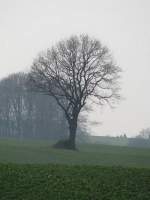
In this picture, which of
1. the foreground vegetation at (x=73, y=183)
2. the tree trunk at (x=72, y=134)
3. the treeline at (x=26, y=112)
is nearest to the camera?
the foreground vegetation at (x=73, y=183)

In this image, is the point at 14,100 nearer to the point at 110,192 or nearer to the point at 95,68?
the point at 95,68

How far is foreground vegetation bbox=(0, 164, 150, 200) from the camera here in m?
23.3

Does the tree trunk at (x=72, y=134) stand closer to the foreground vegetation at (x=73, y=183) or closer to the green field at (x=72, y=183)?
the green field at (x=72, y=183)

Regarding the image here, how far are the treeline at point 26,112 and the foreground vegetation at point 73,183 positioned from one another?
77.3 metres

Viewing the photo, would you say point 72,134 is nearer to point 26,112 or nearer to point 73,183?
point 73,183

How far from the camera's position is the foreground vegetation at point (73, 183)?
23.3 meters

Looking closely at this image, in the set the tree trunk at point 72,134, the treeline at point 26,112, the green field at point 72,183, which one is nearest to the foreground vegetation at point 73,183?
the green field at point 72,183

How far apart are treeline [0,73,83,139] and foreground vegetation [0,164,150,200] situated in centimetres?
7726

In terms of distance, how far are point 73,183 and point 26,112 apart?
89615 millimetres

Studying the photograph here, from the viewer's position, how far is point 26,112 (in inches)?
4491

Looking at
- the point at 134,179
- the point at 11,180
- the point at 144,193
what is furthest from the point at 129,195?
the point at 11,180

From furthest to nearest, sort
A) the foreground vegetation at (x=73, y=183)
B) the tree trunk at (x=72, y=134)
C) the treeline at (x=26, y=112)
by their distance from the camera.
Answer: the treeline at (x=26, y=112)
the tree trunk at (x=72, y=134)
the foreground vegetation at (x=73, y=183)

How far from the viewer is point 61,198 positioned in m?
23.0

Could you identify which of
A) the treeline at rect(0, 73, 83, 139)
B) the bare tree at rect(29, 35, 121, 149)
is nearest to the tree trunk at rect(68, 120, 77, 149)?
the bare tree at rect(29, 35, 121, 149)
